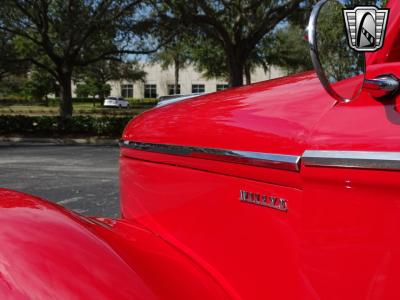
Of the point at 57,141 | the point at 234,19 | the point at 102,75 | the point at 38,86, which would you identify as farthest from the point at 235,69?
the point at 38,86

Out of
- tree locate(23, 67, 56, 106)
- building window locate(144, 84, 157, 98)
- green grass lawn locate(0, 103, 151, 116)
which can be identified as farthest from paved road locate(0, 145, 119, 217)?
building window locate(144, 84, 157, 98)

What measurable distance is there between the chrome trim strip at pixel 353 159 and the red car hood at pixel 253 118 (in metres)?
0.07

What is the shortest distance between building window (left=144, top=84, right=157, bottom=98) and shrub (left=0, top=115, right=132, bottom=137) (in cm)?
5983

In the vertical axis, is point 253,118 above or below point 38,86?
below

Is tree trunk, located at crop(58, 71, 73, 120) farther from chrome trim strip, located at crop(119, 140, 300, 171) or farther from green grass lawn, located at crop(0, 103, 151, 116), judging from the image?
chrome trim strip, located at crop(119, 140, 300, 171)

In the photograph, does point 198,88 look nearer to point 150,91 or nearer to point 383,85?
point 150,91

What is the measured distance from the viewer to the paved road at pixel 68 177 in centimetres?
679

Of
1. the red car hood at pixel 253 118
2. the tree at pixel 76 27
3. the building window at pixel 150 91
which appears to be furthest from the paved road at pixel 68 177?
the building window at pixel 150 91

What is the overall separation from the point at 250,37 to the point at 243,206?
20.2m

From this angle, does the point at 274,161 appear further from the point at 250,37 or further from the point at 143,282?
the point at 250,37

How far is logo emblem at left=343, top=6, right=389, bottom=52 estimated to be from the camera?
4.03 ft

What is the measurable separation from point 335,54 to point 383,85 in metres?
0.26

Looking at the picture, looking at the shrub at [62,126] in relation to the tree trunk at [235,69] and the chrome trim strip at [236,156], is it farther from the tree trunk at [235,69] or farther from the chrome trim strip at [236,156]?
the chrome trim strip at [236,156]

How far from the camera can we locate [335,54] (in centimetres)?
152
